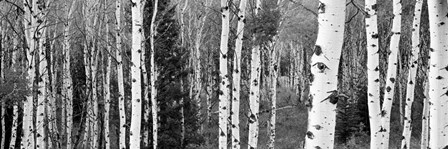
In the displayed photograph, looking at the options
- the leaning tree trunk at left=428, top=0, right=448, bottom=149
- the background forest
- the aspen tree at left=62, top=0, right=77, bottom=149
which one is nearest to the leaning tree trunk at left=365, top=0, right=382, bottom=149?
the leaning tree trunk at left=428, top=0, right=448, bottom=149

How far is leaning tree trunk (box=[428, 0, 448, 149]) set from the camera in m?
4.88

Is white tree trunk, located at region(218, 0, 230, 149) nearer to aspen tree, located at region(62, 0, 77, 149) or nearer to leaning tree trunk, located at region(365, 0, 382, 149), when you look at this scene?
leaning tree trunk, located at region(365, 0, 382, 149)

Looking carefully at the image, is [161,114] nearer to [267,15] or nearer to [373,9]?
[267,15]

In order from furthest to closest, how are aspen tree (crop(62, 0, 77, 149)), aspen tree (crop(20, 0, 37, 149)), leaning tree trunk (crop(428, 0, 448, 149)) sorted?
aspen tree (crop(62, 0, 77, 149)) < aspen tree (crop(20, 0, 37, 149)) < leaning tree trunk (crop(428, 0, 448, 149))

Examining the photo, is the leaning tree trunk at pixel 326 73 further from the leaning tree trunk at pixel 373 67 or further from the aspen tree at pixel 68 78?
the aspen tree at pixel 68 78

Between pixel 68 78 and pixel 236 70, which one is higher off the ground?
pixel 68 78

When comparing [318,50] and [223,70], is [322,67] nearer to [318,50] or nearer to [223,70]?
[318,50]

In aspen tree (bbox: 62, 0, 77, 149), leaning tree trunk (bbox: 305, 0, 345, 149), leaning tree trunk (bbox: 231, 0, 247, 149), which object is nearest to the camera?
leaning tree trunk (bbox: 305, 0, 345, 149)

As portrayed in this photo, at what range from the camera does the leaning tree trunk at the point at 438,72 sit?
4879 millimetres

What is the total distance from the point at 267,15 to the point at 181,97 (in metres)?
7.21

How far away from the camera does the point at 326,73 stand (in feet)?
9.37

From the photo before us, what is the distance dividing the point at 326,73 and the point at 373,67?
443 cm

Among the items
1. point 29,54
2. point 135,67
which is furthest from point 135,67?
point 29,54

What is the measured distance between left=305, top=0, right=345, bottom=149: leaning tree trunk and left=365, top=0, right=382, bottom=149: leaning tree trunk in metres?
4.37
